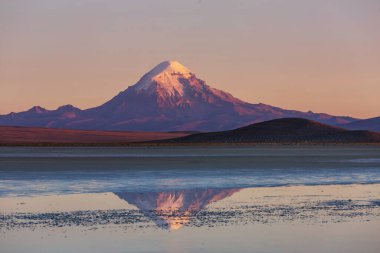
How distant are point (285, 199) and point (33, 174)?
1951cm

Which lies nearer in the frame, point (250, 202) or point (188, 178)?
point (250, 202)

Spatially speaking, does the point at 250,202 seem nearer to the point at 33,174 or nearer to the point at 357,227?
the point at 357,227

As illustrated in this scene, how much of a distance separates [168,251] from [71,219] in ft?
19.5

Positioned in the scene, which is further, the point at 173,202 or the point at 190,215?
the point at 173,202

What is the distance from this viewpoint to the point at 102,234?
17703mm

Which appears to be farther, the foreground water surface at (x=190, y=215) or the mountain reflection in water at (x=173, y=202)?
the mountain reflection in water at (x=173, y=202)

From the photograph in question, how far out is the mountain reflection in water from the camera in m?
20.5

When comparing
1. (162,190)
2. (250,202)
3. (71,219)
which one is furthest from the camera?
(162,190)

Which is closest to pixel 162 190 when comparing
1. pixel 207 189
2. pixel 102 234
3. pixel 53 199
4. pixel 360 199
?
pixel 207 189

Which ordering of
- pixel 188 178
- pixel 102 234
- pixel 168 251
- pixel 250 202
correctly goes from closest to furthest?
pixel 168 251 < pixel 102 234 < pixel 250 202 < pixel 188 178

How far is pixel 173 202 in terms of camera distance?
25.3 meters

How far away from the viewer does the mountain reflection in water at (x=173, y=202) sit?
807 inches

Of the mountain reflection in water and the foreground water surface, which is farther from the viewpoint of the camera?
the mountain reflection in water

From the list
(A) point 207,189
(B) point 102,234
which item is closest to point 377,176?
(A) point 207,189
